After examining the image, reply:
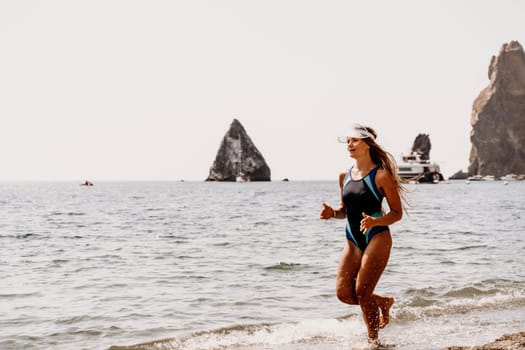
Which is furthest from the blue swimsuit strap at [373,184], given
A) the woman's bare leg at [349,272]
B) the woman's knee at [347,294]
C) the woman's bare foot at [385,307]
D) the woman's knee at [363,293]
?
the woman's bare foot at [385,307]

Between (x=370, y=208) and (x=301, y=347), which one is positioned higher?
(x=370, y=208)

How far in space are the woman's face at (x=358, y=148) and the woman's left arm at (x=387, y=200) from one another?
28 centimetres

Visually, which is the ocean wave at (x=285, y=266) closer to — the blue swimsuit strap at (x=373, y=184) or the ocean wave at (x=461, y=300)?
the ocean wave at (x=461, y=300)

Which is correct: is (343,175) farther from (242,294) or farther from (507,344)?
(242,294)

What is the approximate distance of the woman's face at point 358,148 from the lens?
616 centimetres

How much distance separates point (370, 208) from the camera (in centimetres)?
601

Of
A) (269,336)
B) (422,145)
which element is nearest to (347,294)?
(269,336)

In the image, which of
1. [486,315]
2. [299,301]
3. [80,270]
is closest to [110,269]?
[80,270]

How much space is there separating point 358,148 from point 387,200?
2.03ft

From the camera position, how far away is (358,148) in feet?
20.2

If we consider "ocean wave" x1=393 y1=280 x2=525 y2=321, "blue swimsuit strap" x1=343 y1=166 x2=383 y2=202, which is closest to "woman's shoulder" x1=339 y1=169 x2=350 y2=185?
"blue swimsuit strap" x1=343 y1=166 x2=383 y2=202

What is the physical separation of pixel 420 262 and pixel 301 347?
26.9 feet

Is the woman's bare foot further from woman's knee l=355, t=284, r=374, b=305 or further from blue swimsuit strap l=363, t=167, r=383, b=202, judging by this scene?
blue swimsuit strap l=363, t=167, r=383, b=202

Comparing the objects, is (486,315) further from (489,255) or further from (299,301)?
(489,255)
